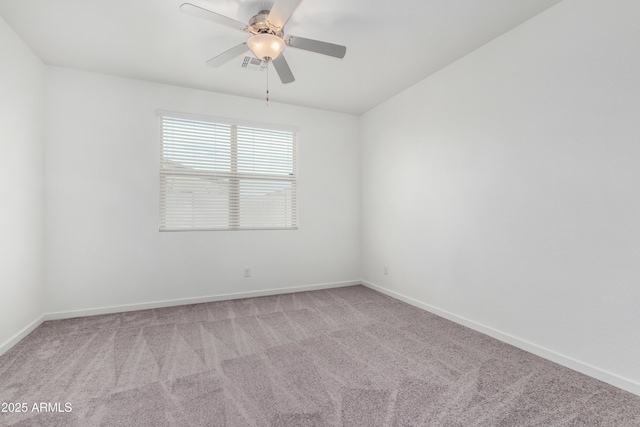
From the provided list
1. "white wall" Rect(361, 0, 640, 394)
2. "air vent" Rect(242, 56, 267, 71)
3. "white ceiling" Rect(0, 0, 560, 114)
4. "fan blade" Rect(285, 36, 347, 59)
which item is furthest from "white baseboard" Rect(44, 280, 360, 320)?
"fan blade" Rect(285, 36, 347, 59)

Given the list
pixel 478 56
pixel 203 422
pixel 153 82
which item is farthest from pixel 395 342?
pixel 153 82

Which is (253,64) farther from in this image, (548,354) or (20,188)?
(548,354)

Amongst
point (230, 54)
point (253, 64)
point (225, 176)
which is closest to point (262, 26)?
point (230, 54)

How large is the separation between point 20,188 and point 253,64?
2.43 metres

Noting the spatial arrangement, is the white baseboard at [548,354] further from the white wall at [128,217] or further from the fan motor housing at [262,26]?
the fan motor housing at [262,26]

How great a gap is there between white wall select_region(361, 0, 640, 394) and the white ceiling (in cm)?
38

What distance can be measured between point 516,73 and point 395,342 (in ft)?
8.23

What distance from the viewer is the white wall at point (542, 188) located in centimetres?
183

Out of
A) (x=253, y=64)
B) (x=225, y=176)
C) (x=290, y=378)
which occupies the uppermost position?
(x=253, y=64)

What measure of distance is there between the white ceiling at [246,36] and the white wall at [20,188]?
0.27 metres

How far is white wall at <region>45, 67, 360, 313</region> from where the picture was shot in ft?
10.0

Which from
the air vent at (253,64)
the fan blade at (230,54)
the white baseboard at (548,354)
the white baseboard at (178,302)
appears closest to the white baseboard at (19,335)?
the white baseboard at (178,302)

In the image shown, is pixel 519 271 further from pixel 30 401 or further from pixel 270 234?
pixel 30 401

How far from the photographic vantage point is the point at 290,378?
6.36 ft
